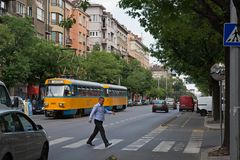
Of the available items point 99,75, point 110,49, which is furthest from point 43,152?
point 110,49

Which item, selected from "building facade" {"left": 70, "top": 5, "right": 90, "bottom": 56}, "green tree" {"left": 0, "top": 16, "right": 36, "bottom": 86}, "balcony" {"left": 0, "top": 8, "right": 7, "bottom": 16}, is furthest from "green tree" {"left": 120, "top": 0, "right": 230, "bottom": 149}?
"building facade" {"left": 70, "top": 5, "right": 90, "bottom": 56}

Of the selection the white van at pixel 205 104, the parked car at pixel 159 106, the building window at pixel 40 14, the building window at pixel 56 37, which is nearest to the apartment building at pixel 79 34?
the building window at pixel 56 37

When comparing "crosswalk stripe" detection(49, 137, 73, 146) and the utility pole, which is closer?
the utility pole

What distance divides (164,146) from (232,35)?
7.92 metres

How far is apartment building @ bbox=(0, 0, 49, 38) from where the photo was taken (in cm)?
5642

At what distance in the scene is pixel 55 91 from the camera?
38.6 m

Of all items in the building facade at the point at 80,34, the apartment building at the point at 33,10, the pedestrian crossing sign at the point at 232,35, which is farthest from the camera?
the building facade at the point at 80,34

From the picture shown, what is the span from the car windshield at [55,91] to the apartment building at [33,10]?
1768 centimetres

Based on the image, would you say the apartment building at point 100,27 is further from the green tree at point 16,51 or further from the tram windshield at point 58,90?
the tram windshield at point 58,90

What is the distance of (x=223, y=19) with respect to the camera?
1533 centimetres

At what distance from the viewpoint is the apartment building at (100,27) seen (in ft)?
378

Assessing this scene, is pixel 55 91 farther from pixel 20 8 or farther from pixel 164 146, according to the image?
pixel 20 8

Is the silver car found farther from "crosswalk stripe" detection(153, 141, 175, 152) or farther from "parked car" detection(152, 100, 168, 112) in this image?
"parked car" detection(152, 100, 168, 112)

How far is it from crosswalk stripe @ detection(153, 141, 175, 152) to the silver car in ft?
18.7
